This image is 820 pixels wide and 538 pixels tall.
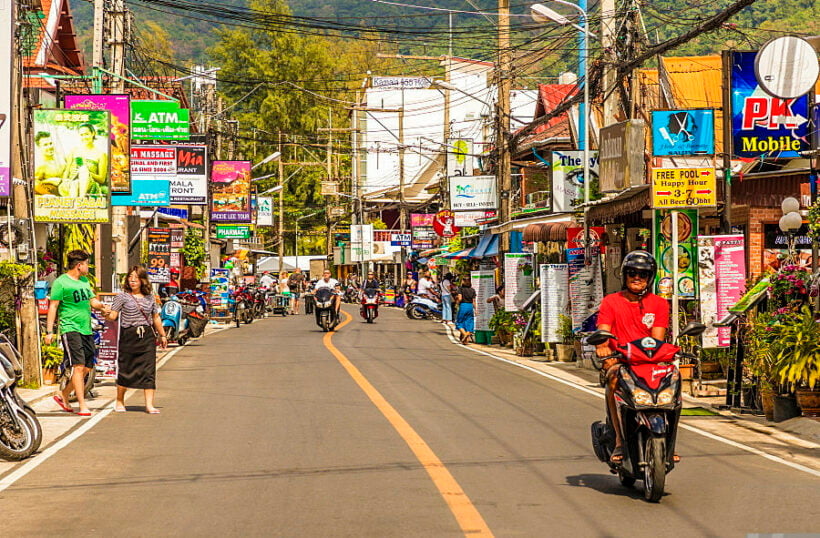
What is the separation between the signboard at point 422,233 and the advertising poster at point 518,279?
31934 mm

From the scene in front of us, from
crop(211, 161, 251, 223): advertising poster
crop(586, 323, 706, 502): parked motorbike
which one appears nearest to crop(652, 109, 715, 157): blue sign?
crop(586, 323, 706, 502): parked motorbike

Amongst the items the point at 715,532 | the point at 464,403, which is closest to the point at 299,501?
the point at 715,532

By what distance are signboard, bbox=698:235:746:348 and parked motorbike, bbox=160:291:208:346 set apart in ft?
45.3

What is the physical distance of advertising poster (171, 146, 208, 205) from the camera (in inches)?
1350

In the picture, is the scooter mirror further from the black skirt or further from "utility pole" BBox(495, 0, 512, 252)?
"utility pole" BBox(495, 0, 512, 252)

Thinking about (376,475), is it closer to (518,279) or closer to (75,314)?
(75,314)

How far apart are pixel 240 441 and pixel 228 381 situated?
6986 millimetres

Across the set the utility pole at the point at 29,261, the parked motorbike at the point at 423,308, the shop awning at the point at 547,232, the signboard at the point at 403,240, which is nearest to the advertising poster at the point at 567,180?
the shop awning at the point at 547,232

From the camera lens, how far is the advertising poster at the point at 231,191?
4634 centimetres

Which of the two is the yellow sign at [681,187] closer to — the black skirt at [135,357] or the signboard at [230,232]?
the black skirt at [135,357]

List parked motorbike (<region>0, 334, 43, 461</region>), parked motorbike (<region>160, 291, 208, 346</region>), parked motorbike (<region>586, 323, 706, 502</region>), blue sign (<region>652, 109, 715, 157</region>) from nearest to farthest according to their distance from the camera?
parked motorbike (<region>586, 323, 706, 502</region>) < parked motorbike (<region>0, 334, 43, 461</region>) < blue sign (<region>652, 109, 715, 157</region>) < parked motorbike (<region>160, 291, 208, 346</region>)

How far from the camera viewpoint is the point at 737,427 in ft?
44.2

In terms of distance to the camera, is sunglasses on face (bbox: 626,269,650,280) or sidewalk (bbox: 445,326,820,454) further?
sidewalk (bbox: 445,326,820,454)

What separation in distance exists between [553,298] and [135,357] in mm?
11404
